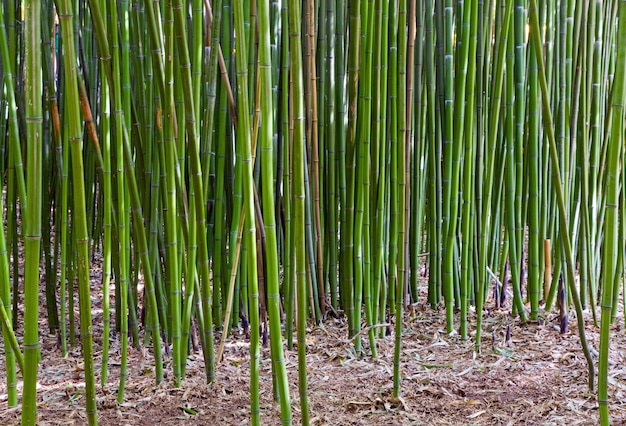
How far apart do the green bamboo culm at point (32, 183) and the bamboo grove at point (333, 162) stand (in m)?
0.45

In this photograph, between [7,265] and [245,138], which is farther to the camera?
[7,265]

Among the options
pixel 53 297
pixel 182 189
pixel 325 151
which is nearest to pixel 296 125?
pixel 182 189

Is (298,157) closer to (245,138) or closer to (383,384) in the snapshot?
(245,138)

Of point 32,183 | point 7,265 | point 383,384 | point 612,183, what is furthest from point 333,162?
point 32,183

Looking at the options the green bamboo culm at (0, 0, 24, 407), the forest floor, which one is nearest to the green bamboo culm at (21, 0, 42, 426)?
the green bamboo culm at (0, 0, 24, 407)

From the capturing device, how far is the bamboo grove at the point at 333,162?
1.34 metres

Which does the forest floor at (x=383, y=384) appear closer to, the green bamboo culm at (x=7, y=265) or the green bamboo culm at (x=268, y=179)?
the green bamboo culm at (x=7, y=265)

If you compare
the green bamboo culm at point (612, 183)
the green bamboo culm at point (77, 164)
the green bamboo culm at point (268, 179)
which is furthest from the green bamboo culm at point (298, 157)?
the green bamboo culm at point (612, 183)

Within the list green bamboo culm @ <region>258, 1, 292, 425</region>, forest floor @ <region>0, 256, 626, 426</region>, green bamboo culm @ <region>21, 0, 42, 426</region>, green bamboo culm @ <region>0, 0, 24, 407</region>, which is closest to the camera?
green bamboo culm @ <region>21, 0, 42, 426</region>

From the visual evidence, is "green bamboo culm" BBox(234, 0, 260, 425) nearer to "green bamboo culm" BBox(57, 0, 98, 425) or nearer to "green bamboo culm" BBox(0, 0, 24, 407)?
"green bamboo culm" BBox(57, 0, 98, 425)

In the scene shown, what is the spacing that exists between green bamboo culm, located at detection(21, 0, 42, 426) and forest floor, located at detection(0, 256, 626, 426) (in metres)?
0.62

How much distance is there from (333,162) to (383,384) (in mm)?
→ 627

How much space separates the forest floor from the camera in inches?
52.4

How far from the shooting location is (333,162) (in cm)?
182
